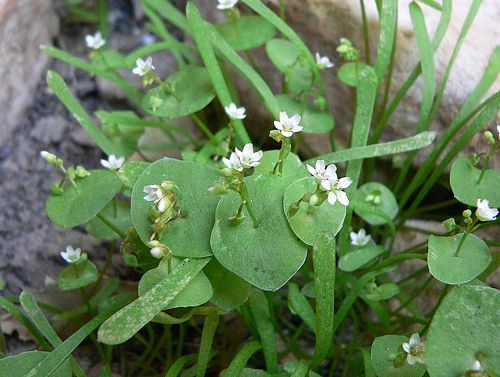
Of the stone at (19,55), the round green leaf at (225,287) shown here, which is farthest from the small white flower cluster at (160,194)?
the stone at (19,55)

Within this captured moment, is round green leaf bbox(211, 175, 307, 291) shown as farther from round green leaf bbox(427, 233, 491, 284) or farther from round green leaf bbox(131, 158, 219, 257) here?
round green leaf bbox(427, 233, 491, 284)

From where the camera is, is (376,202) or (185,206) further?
(376,202)

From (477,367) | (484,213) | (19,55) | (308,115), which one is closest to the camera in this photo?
(477,367)

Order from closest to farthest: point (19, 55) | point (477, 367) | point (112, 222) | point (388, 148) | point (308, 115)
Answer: point (477, 367) → point (388, 148) → point (112, 222) → point (308, 115) → point (19, 55)

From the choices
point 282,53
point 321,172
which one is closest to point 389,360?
point 321,172

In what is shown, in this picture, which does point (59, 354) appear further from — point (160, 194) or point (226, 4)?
point (226, 4)

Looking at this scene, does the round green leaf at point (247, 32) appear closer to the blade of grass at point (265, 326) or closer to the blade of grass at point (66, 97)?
the blade of grass at point (66, 97)
